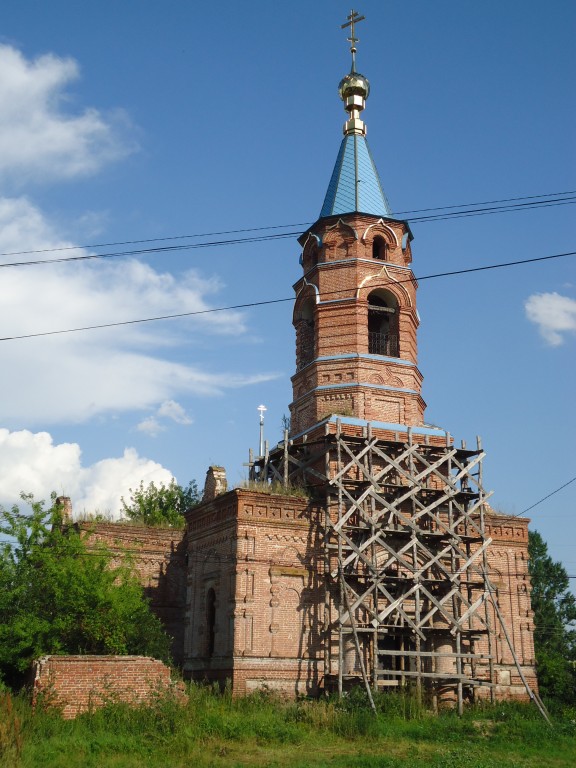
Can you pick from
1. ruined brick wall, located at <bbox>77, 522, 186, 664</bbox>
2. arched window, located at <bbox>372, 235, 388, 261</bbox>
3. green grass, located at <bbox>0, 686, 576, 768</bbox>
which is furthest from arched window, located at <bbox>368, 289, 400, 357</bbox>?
green grass, located at <bbox>0, 686, 576, 768</bbox>

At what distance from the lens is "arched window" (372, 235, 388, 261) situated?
25.2 m

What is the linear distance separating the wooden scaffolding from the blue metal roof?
268 inches

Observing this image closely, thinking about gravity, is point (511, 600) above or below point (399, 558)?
below

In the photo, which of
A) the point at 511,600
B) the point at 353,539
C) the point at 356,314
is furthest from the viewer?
the point at 356,314

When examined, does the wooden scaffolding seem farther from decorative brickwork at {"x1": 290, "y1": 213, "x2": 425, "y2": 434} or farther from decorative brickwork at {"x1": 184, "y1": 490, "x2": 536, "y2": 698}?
decorative brickwork at {"x1": 290, "y1": 213, "x2": 425, "y2": 434}

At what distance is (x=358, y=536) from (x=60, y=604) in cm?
742

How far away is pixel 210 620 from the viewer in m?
22.6

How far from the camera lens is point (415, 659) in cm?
2138

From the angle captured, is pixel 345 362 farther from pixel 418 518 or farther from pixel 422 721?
pixel 422 721

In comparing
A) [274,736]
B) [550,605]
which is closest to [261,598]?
[274,736]

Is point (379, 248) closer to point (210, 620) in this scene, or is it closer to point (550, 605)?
point (210, 620)

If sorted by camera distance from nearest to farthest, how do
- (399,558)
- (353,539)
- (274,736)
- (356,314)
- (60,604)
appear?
(274,736) → (60,604) → (399,558) → (353,539) → (356,314)

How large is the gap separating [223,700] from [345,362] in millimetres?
9446

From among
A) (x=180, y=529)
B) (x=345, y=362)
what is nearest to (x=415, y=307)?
(x=345, y=362)
